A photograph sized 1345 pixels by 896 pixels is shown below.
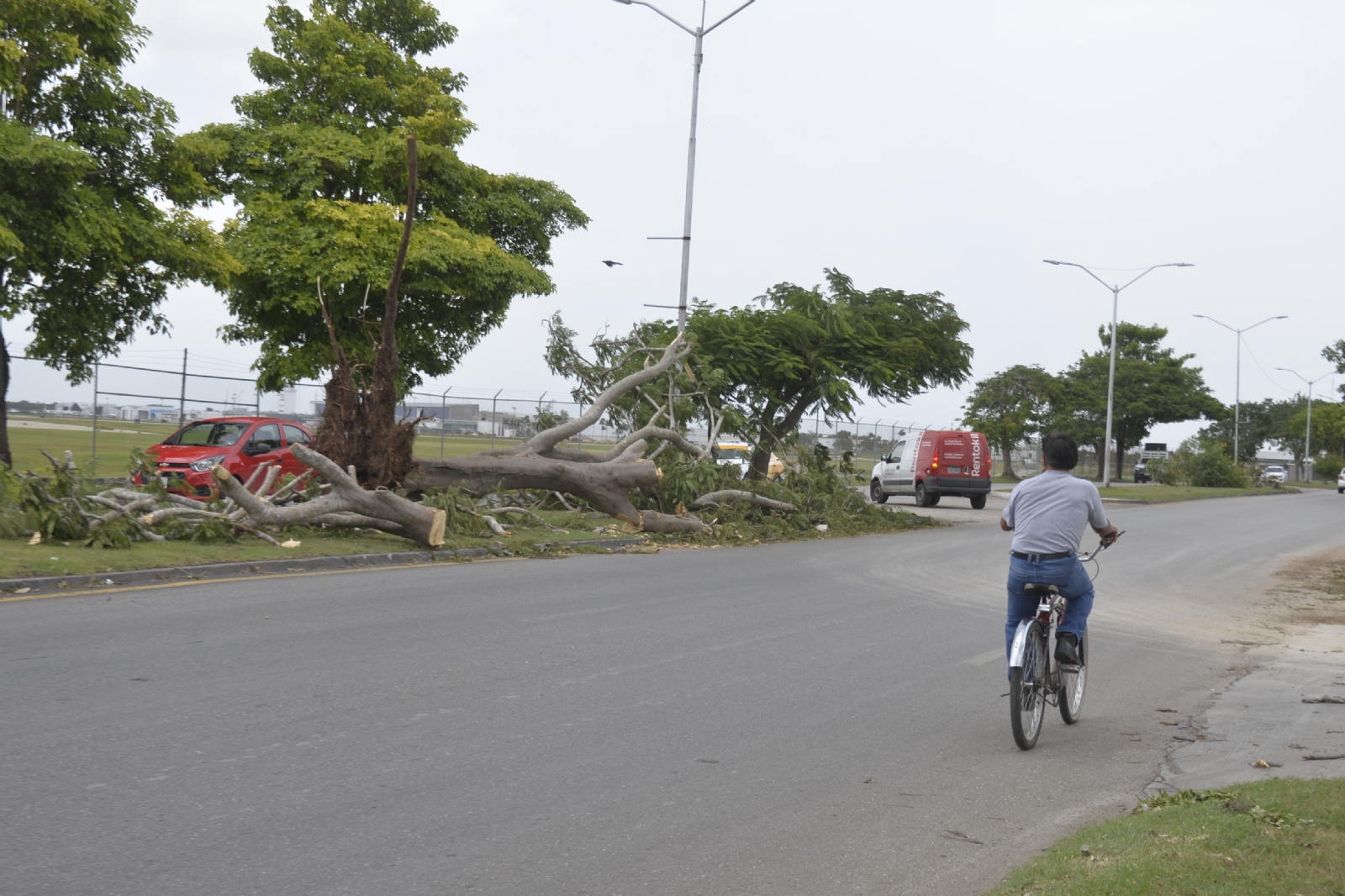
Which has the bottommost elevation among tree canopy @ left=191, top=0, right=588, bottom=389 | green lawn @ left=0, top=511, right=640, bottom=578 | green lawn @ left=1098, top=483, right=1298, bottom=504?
green lawn @ left=0, top=511, right=640, bottom=578

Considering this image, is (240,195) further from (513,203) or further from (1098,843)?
(1098,843)

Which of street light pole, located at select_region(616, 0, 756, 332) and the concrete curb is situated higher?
street light pole, located at select_region(616, 0, 756, 332)

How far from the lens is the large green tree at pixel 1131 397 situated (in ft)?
245

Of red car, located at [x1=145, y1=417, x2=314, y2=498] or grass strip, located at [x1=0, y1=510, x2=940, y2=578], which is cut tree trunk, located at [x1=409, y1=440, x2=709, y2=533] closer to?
grass strip, located at [x1=0, y1=510, x2=940, y2=578]

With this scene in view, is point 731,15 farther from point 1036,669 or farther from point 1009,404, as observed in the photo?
point 1009,404

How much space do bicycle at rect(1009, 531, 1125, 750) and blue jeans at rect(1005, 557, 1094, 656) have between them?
0.04m

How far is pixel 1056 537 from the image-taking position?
21.7 ft

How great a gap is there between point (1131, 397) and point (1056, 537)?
2961 inches

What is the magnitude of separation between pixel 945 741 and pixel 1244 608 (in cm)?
845

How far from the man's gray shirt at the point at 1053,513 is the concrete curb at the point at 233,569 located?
26.5 feet

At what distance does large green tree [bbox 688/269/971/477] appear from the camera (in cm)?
2466

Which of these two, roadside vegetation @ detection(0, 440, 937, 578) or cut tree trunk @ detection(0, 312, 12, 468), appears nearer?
roadside vegetation @ detection(0, 440, 937, 578)

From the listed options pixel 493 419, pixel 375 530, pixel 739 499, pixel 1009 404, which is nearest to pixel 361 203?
pixel 493 419

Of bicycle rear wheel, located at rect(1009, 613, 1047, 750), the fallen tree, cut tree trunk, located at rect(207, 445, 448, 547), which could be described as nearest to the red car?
the fallen tree
